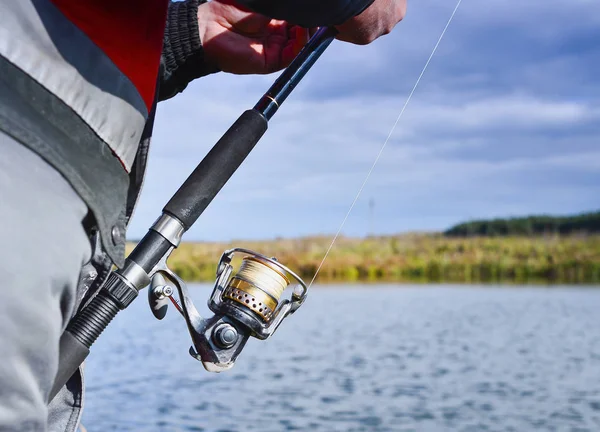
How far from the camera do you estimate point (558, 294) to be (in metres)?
25.2

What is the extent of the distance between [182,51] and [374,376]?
11.2 metres

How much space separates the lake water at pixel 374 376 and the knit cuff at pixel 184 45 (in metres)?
7.62

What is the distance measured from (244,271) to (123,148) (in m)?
0.75

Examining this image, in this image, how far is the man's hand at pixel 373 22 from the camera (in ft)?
4.31

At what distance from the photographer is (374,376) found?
1255cm

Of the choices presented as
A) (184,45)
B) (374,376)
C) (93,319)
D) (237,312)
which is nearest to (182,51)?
(184,45)

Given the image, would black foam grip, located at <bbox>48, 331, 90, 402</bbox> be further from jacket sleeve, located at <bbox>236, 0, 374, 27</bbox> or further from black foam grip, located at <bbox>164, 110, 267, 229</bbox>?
jacket sleeve, located at <bbox>236, 0, 374, 27</bbox>

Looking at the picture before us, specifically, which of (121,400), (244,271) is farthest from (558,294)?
(244,271)

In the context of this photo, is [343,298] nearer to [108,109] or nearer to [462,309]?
[462,309]

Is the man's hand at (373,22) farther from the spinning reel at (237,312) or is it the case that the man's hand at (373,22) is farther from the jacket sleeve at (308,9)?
the spinning reel at (237,312)

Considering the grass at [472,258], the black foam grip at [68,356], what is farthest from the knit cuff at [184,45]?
the grass at [472,258]

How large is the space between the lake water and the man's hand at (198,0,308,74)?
7643 millimetres

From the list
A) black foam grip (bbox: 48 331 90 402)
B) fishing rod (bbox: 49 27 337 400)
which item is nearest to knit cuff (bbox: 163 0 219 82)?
fishing rod (bbox: 49 27 337 400)

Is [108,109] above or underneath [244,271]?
Result: above
